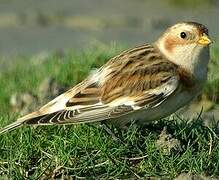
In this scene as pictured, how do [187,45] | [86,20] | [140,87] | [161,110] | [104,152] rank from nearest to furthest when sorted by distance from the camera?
[104,152] < [161,110] < [140,87] < [187,45] < [86,20]

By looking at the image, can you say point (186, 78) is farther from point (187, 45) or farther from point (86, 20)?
point (86, 20)

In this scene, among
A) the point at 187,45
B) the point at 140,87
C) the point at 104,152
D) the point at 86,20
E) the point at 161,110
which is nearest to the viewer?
the point at 104,152

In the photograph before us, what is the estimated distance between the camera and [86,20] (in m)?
16.2

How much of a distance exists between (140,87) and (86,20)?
8.66 metres

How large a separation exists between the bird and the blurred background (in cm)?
618

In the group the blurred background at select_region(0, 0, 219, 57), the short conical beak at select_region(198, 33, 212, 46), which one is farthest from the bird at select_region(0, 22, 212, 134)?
the blurred background at select_region(0, 0, 219, 57)

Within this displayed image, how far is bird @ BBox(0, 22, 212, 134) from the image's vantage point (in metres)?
7.46

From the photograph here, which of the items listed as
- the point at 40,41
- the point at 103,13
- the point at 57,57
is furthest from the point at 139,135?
the point at 103,13

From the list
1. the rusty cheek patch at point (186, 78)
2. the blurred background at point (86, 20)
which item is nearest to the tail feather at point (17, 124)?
the rusty cheek patch at point (186, 78)

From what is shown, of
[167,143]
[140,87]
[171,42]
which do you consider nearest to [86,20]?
[171,42]

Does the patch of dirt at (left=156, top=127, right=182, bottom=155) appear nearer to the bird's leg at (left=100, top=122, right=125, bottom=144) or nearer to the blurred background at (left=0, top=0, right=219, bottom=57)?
the bird's leg at (left=100, top=122, right=125, bottom=144)

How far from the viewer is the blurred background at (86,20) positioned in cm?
1473

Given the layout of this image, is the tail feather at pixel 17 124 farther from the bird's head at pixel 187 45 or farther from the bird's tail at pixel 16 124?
the bird's head at pixel 187 45

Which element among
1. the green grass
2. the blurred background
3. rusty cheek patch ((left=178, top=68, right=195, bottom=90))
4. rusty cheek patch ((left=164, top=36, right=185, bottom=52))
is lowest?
the blurred background
